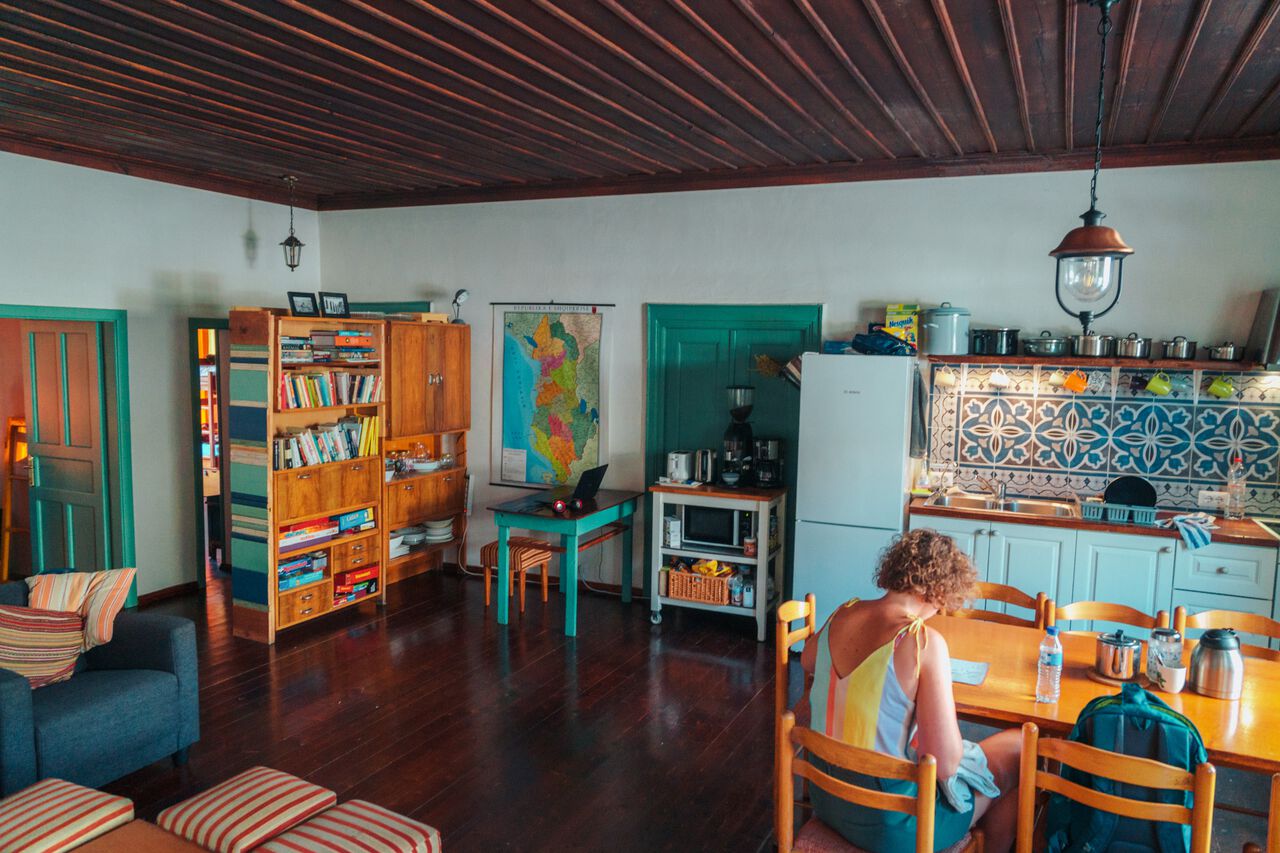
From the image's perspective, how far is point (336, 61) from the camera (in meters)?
3.74

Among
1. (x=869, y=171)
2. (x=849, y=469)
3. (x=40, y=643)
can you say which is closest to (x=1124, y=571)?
(x=849, y=469)

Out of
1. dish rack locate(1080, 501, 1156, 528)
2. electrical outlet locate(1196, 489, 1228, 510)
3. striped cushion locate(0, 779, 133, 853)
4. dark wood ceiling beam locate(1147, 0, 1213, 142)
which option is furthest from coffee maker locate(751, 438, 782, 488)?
striped cushion locate(0, 779, 133, 853)

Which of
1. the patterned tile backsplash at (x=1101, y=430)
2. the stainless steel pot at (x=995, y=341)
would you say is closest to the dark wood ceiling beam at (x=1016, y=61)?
the stainless steel pot at (x=995, y=341)

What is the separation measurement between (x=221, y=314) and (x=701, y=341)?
3.72m

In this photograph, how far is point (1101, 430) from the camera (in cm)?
544

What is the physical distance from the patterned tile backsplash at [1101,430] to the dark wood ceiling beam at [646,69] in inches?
78.5

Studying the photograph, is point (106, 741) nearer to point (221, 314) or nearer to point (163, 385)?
point (163, 385)

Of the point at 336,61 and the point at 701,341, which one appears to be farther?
the point at 701,341

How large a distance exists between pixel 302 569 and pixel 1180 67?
5495 mm

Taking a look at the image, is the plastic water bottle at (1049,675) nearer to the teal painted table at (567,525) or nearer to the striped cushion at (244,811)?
the striped cushion at (244,811)

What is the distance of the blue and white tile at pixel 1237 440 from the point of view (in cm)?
510

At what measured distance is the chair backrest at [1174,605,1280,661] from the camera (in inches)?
133

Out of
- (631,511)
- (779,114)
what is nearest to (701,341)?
(631,511)

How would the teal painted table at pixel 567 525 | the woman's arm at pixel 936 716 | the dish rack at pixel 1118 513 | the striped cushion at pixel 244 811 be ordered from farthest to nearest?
the teal painted table at pixel 567 525, the dish rack at pixel 1118 513, the striped cushion at pixel 244 811, the woman's arm at pixel 936 716
